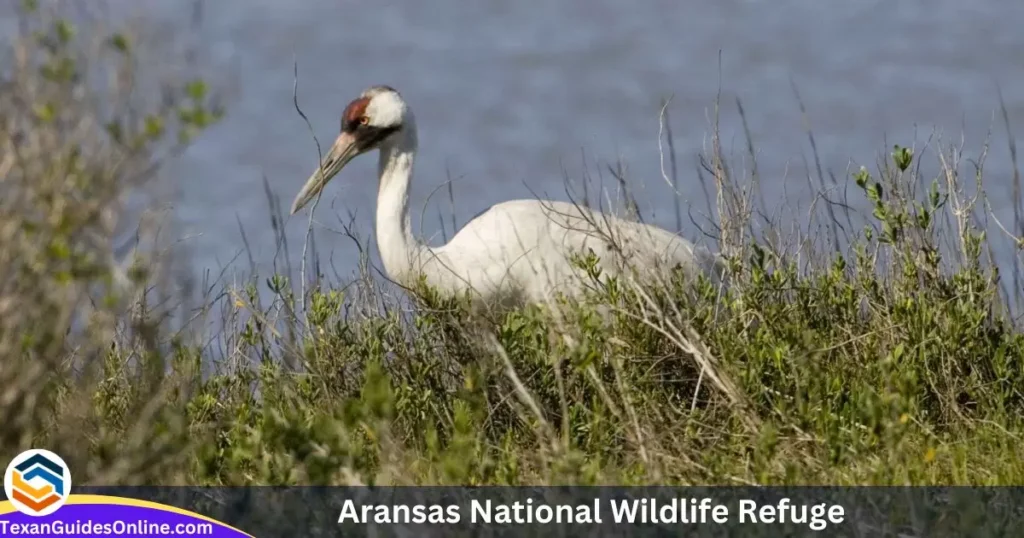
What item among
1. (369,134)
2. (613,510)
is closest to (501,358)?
(613,510)

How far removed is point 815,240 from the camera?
671 cm

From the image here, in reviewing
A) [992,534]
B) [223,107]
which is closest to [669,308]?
[992,534]

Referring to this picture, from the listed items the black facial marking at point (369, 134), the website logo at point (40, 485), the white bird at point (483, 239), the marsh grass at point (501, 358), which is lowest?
the website logo at point (40, 485)

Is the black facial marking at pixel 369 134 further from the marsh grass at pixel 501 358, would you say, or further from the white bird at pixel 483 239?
the marsh grass at pixel 501 358

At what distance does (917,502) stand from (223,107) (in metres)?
1.96

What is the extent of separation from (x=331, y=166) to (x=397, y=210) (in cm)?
48

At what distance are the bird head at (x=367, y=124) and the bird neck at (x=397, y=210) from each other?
0.20 feet

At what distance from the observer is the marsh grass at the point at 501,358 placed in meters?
3.76

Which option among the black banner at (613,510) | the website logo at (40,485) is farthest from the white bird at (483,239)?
the website logo at (40,485)

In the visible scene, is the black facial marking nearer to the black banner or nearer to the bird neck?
the bird neck

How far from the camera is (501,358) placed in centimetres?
554

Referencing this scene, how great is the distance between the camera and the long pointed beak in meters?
7.27

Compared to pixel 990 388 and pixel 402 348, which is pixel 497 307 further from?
pixel 990 388

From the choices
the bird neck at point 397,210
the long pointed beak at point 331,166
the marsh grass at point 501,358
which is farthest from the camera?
the long pointed beak at point 331,166
